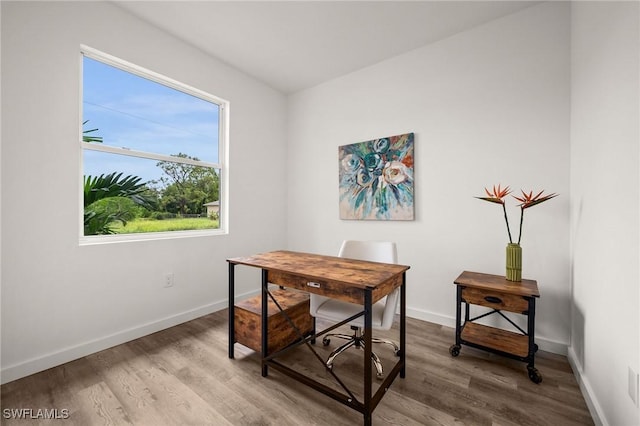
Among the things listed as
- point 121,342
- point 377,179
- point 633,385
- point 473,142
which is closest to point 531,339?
point 633,385

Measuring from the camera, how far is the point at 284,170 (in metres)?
3.80

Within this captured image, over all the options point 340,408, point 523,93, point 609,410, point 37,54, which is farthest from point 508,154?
point 37,54

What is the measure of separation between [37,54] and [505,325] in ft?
13.5

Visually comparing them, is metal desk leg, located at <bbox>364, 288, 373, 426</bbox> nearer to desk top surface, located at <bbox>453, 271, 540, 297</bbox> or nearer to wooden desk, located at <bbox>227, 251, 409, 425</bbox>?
wooden desk, located at <bbox>227, 251, 409, 425</bbox>

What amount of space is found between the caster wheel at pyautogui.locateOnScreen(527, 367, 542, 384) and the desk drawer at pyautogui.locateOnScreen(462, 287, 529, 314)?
36 centimetres

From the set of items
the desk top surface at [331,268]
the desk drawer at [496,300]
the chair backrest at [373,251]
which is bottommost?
the desk drawer at [496,300]

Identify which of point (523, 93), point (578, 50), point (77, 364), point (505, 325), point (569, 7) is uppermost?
point (569, 7)

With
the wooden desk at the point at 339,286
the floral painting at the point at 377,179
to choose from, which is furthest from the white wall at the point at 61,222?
the floral painting at the point at 377,179

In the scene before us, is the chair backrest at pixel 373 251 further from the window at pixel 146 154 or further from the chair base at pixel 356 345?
the window at pixel 146 154

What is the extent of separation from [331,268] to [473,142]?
1.81m

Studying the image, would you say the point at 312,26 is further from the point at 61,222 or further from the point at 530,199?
the point at 61,222

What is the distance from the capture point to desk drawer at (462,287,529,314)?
71.0 inches

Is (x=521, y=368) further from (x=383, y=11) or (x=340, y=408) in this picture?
(x=383, y=11)

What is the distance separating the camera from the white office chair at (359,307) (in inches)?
66.6
